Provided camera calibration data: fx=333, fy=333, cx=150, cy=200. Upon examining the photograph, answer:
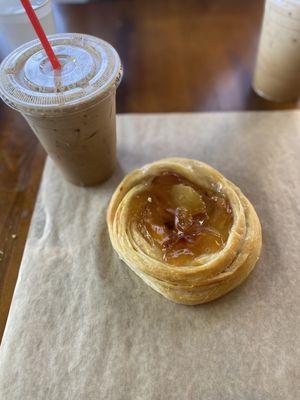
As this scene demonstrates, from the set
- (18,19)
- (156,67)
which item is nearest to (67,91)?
(18,19)

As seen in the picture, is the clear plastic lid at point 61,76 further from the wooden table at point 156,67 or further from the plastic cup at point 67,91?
the wooden table at point 156,67

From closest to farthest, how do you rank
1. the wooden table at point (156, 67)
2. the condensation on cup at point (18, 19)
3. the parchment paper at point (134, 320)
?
the parchment paper at point (134, 320)
the condensation on cup at point (18, 19)
the wooden table at point (156, 67)

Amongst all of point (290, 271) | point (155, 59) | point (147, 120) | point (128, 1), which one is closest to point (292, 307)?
point (290, 271)

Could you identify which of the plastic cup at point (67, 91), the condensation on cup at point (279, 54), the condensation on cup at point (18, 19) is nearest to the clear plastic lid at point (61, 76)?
the plastic cup at point (67, 91)

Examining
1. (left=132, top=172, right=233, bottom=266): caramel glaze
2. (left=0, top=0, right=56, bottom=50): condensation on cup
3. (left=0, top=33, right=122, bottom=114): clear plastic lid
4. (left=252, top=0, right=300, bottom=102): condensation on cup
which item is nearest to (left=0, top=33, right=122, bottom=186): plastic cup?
(left=0, top=33, right=122, bottom=114): clear plastic lid

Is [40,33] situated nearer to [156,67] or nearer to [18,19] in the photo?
[18,19]
